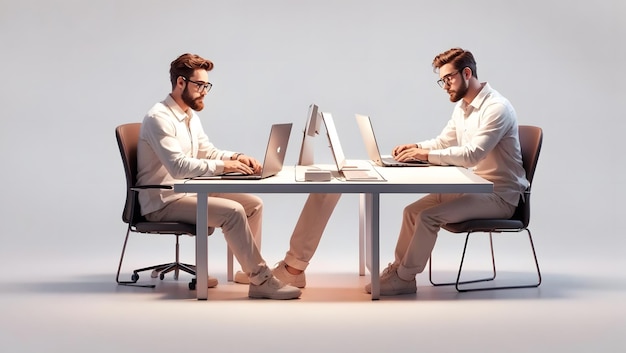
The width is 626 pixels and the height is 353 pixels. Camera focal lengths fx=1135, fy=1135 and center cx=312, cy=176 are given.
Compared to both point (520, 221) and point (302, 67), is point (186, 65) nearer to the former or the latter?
point (520, 221)

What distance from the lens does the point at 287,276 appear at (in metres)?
6.64

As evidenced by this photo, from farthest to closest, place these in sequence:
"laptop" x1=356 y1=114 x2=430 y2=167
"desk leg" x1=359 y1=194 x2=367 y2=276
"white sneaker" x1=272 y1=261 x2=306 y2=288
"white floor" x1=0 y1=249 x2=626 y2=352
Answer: "desk leg" x1=359 y1=194 x2=367 y2=276
"laptop" x1=356 y1=114 x2=430 y2=167
"white sneaker" x1=272 y1=261 x2=306 y2=288
"white floor" x1=0 y1=249 x2=626 y2=352

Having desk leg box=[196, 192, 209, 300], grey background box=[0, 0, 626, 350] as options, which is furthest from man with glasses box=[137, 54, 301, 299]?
grey background box=[0, 0, 626, 350]

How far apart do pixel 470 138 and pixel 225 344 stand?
94.8 inches

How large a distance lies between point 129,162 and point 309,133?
1.07 metres

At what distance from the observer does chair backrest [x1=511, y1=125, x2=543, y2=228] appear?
653cm

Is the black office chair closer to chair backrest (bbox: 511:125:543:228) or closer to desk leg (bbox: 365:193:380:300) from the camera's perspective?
desk leg (bbox: 365:193:380:300)

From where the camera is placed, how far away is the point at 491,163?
21.7ft

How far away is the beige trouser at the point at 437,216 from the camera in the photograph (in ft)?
20.6

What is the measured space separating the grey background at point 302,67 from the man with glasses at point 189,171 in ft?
10.1

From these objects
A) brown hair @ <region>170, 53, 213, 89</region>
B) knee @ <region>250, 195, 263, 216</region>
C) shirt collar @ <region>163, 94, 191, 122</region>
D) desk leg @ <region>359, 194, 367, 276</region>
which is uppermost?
brown hair @ <region>170, 53, 213, 89</region>

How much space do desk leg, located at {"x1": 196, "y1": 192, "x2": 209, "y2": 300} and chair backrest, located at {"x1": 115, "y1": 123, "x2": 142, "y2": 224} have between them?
562 mm

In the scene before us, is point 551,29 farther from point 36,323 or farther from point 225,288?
point 36,323

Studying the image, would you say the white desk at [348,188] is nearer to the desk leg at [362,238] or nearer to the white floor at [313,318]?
the white floor at [313,318]
